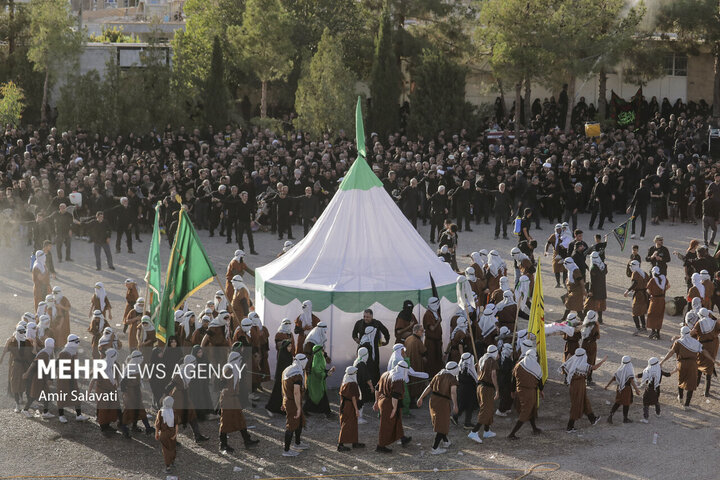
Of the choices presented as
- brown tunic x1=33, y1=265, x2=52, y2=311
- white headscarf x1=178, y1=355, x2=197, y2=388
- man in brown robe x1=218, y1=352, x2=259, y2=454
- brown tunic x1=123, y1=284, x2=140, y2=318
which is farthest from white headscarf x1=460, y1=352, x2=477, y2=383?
brown tunic x1=33, y1=265, x2=52, y2=311

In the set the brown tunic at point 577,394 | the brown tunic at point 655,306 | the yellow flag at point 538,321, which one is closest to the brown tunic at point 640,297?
the brown tunic at point 655,306

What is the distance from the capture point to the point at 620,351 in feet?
55.2

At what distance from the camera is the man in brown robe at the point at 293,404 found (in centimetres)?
1271

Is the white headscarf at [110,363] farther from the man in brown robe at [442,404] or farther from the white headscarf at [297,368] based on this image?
the man in brown robe at [442,404]

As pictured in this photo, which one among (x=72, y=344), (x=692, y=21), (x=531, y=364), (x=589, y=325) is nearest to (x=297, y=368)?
(x=531, y=364)

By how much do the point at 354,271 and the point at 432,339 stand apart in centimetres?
156

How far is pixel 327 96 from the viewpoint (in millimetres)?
33375

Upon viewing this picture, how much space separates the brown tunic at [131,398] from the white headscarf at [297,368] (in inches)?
74.3

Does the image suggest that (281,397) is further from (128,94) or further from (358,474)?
(128,94)

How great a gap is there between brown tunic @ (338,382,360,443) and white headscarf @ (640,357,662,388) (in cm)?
381

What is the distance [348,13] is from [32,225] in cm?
2147

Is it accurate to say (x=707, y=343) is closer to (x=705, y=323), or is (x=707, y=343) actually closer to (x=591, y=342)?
(x=705, y=323)

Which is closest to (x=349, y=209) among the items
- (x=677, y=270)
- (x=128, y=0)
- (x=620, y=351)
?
(x=620, y=351)

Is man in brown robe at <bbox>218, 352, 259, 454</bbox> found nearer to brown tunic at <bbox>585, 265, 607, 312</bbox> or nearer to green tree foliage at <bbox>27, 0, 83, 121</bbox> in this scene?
brown tunic at <bbox>585, 265, 607, 312</bbox>
